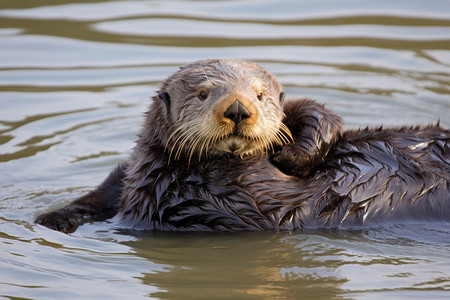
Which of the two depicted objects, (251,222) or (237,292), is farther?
(251,222)

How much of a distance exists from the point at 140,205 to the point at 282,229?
990mm

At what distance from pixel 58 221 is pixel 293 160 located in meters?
1.73

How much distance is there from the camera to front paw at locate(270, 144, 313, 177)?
5.36 meters

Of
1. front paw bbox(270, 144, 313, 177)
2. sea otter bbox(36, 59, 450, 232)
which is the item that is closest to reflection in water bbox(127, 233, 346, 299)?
sea otter bbox(36, 59, 450, 232)

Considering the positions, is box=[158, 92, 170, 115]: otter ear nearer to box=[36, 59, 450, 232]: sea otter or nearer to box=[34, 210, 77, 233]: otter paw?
box=[36, 59, 450, 232]: sea otter

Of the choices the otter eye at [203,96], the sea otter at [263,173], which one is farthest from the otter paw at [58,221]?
the otter eye at [203,96]

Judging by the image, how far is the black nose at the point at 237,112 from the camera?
191 inches

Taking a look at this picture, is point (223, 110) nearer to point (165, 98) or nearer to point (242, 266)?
point (165, 98)

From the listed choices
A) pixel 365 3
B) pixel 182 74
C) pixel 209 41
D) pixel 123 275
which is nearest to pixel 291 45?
pixel 209 41

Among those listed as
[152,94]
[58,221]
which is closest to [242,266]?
[58,221]

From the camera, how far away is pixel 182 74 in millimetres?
5461

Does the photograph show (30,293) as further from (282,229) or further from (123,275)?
(282,229)

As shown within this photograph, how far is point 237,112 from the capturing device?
15.9 ft

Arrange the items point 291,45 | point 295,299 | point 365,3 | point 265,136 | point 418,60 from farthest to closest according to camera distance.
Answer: point 365,3 < point 291,45 < point 418,60 < point 265,136 < point 295,299
